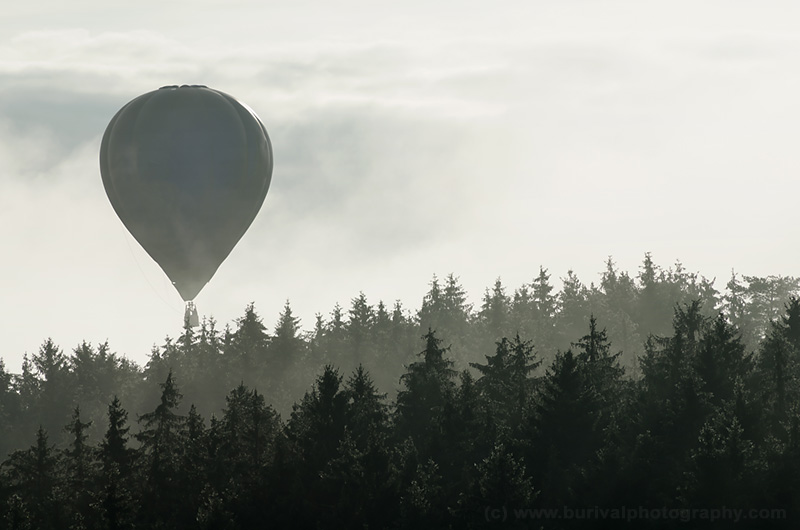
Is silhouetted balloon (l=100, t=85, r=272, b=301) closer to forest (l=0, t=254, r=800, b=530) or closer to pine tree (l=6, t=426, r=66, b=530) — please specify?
forest (l=0, t=254, r=800, b=530)

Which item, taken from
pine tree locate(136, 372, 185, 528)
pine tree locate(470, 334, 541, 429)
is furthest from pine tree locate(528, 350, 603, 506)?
pine tree locate(136, 372, 185, 528)

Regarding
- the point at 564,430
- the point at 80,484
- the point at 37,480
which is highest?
the point at 37,480

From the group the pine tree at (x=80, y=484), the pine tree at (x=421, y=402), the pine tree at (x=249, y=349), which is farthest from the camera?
the pine tree at (x=249, y=349)

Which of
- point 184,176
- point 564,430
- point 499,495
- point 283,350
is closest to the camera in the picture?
point 499,495

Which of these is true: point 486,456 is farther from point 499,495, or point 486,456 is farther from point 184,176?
point 184,176

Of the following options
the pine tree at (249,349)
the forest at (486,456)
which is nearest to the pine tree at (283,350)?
the pine tree at (249,349)

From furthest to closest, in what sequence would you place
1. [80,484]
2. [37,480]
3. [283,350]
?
1. [283,350]
2. [37,480]
3. [80,484]

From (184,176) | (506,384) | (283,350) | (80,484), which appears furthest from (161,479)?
(283,350)

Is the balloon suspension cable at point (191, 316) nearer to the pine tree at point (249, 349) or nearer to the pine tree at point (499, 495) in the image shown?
the pine tree at point (499, 495)
